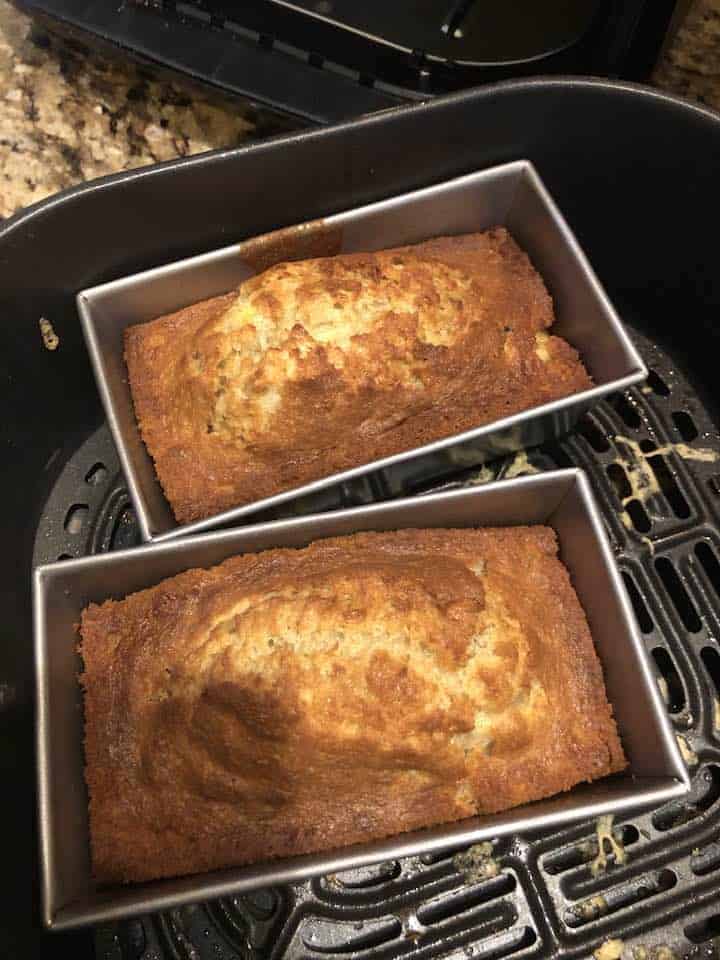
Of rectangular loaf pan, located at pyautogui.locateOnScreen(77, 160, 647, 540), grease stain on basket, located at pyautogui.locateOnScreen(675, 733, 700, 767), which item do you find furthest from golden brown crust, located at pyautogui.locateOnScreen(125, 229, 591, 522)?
grease stain on basket, located at pyautogui.locateOnScreen(675, 733, 700, 767)

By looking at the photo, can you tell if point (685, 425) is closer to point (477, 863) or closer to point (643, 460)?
point (643, 460)

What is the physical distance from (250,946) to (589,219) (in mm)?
1384

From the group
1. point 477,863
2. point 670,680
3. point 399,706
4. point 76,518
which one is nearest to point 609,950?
point 477,863

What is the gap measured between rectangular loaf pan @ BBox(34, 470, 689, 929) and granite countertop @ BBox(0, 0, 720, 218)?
88 centimetres

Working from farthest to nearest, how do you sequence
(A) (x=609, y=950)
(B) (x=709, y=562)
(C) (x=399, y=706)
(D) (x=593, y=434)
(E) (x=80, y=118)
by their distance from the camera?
(E) (x=80, y=118) → (D) (x=593, y=434) → (B) (x=709, y=562) → (A) (x=609, y=950) → (C) (x=399, y=706)

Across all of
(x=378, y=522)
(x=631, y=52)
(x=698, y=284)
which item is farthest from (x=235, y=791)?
(x=631, y=52)

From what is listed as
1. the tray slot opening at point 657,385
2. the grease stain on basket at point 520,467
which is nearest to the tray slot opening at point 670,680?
the grease stain on basket at point 520,467

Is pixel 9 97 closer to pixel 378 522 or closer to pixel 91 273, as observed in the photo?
pixel 91 273

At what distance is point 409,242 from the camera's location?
1435mm

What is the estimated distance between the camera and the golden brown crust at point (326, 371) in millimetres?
1221

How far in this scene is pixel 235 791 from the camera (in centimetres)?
103

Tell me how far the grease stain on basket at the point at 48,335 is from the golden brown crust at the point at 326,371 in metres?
0.12

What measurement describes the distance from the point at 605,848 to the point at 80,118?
1749mm

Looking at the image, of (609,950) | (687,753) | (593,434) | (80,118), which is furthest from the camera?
(80,118)
